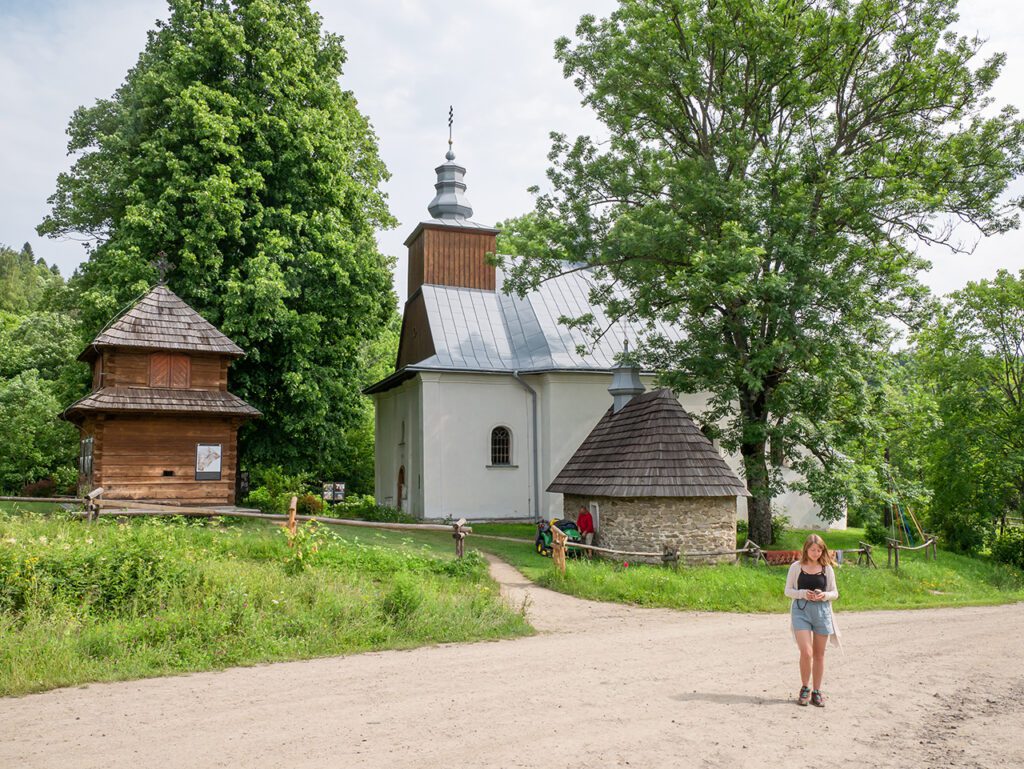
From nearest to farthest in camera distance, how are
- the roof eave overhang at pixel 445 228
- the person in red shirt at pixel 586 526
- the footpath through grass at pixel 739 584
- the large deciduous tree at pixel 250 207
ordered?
the footpath through grass at pixel 739 584
the person in red shirt at pixel 586 526
the large deciduous tree at pixel 250 207
the roof eave overhang at pixel 445 228

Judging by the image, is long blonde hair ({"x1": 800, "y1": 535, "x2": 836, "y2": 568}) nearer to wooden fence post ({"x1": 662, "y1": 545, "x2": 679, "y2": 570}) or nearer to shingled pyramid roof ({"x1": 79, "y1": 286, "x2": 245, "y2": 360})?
wooden fence post ({"x1": 662, "y1": 545, "x2": 679, "y2": 570})

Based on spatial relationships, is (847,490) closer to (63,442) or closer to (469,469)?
(469,469)

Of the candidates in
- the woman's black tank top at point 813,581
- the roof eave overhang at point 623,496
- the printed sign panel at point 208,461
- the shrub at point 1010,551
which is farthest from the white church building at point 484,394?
the woman's black tank top at point 813,581

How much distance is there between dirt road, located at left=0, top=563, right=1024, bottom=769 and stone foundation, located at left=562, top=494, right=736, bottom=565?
6.17 metres

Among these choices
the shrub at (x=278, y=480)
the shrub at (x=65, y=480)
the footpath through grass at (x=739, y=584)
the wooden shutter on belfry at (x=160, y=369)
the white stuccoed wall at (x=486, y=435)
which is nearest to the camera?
the footpath through grass at (x=739, y=584)

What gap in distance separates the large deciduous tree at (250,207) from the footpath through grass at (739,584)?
7.62 m

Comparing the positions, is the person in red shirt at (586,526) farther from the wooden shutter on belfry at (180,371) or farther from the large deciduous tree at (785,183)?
the wooden shutter on belfry at (180,371)

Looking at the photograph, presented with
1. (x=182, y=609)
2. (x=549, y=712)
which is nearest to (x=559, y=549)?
(x=182, y=609)

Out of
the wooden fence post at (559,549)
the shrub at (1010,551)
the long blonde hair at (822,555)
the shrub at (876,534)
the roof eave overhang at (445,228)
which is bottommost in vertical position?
the shrub at (1010,551)

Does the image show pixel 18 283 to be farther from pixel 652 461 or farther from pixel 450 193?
pixel 652 461

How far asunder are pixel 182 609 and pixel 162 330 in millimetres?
10408

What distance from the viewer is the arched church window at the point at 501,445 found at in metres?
24.9

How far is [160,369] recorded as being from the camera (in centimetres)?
1789

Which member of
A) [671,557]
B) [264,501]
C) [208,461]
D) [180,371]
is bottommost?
[671,557]
